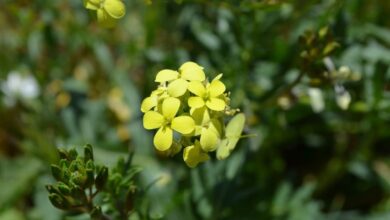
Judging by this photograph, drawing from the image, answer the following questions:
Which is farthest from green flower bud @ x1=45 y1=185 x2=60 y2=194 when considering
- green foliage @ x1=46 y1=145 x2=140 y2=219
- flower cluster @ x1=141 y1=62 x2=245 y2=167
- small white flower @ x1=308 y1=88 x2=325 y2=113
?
small white flower @ x1=308 y1=88 x2=325 y2=113

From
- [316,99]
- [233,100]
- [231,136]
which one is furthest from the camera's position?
[233,100]

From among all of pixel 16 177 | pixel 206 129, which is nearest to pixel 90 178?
pixel 206 129

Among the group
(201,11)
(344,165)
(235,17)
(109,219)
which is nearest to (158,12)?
(201,11)

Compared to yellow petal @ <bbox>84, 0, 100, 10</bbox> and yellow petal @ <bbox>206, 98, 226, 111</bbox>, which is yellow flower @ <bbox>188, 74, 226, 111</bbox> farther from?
yellow petal @ <bbox>84, 0, 100, 10</bbox>

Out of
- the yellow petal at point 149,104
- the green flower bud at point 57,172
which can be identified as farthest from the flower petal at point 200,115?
the green flower bud at point 57,172

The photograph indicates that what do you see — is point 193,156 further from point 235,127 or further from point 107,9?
point 107,9

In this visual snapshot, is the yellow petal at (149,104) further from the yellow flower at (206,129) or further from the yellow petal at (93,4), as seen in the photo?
the yellow petal at (93,4)

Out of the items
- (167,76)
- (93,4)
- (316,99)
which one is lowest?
(167,76)
